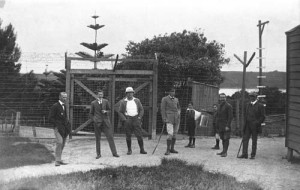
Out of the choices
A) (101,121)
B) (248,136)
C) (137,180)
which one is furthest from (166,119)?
(137,180)

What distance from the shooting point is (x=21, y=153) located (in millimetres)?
10859

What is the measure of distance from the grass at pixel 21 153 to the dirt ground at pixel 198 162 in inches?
15.6

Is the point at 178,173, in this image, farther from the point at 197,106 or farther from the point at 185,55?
the point at 185,55

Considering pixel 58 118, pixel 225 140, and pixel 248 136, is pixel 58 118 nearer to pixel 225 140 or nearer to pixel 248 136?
pixel 225 140

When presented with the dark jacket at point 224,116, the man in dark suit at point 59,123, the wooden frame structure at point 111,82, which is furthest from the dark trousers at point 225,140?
the man in dark suit at point 59,123

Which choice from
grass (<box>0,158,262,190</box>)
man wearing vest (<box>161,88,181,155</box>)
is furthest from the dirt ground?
grass (<box>0,158,262,190</box>)

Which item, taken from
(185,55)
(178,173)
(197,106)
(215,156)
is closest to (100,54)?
(185,55)

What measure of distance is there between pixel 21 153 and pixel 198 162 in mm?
4329

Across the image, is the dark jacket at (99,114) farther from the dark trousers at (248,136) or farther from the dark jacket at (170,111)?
the dark trousers at (248,136)

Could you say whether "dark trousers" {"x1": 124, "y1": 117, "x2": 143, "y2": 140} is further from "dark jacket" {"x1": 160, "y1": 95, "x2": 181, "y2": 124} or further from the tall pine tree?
the tall pine tree

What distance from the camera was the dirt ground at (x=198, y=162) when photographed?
828 cm

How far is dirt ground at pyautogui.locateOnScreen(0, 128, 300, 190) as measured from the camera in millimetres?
8281

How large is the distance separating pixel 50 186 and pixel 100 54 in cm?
2048

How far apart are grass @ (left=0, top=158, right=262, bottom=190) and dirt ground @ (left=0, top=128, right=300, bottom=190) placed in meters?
0.62
